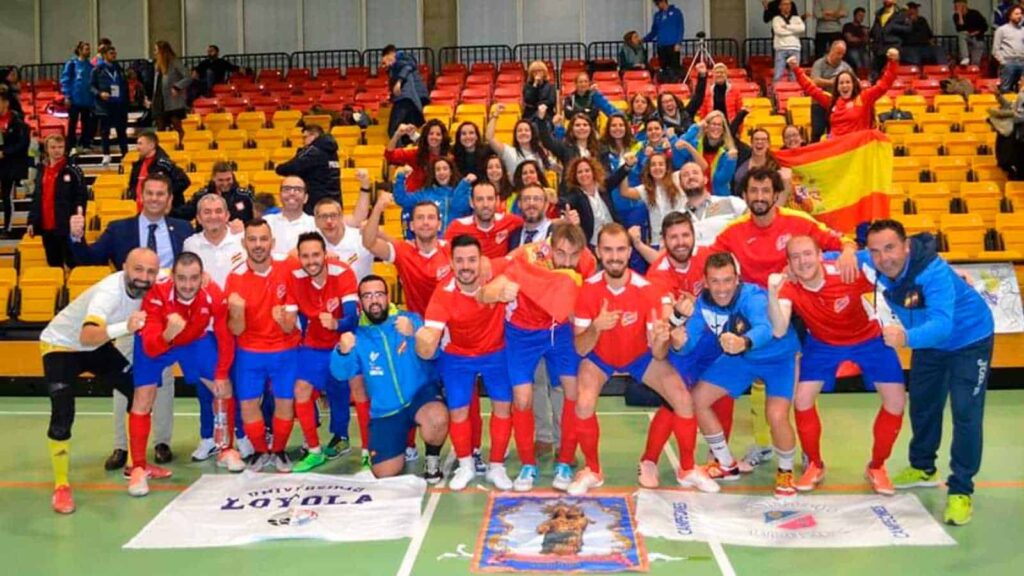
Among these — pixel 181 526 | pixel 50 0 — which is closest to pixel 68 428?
pixel 181 526

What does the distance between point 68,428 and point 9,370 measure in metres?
4.29

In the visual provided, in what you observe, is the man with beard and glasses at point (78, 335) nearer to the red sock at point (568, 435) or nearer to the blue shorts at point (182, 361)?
the blue shorts at point (182, 361)

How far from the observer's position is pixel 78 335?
6.55 metres

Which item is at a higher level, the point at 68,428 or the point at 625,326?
the point at 625,326

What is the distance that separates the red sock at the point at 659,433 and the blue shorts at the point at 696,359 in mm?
254

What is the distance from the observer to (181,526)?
5.94 m

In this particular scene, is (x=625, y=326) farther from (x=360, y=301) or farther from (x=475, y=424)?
(x=360, y=301)

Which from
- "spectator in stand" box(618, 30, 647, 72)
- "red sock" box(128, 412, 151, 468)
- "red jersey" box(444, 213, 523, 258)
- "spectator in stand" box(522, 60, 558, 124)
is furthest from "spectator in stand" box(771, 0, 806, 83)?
"red sock" box(128, 412, 151, 468)

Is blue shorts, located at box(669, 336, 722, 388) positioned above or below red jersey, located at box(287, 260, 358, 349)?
below

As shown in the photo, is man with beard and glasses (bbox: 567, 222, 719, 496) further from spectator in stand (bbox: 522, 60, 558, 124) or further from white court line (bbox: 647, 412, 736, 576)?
spectator in stand (bbox: 522, 60, 558, 124)

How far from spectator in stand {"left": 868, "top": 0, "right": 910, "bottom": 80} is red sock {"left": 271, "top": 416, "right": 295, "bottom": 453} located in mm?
12783

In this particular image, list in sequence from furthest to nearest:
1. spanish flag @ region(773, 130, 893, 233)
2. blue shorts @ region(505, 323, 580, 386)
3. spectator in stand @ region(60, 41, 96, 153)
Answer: spectator in stand @ region(60, 41, 96, 153) < spanish flag @ region(773, 130, 893, 233) < blue shorts @ region(505, 323, 580, 386)

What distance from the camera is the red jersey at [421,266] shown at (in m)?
7.19

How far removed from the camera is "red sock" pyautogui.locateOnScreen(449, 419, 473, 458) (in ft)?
22.2
